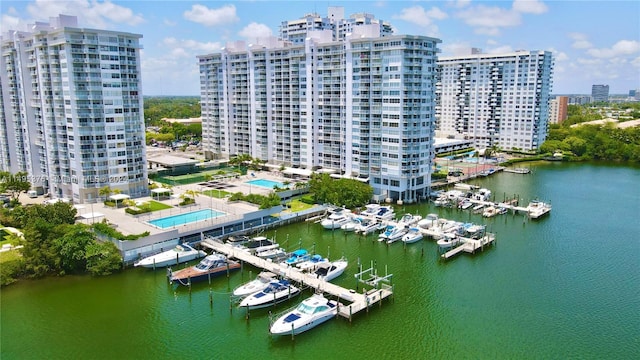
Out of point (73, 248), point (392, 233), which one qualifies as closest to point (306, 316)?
point (392, 233)

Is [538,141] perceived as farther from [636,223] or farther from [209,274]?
[209,274]

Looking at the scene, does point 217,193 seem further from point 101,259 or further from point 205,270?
point 205,270

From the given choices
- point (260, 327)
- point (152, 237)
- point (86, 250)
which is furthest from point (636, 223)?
point (86, 250)

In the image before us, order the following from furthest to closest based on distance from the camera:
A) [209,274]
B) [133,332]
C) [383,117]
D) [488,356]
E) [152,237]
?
[383,117] → [152,237] → [209,274] → [133,332] → [488,356]

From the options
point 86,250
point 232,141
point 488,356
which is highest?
point 232,141

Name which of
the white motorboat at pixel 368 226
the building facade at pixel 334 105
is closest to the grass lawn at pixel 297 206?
the white motorboat at pixel 368 226
